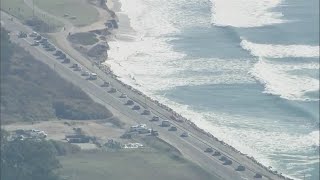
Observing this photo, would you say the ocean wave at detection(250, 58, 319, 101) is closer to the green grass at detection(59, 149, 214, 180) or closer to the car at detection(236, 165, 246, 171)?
the car at detection(236, 165, 246, 171)

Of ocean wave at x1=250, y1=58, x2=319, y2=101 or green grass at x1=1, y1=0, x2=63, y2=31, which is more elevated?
green grass at x1=1, y1=0, x2=63, y2=31

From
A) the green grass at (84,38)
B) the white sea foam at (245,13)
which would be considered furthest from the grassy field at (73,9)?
the white sea foam at (245,13)

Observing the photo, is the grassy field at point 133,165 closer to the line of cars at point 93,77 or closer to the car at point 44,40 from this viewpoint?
the line of cars at point 93,77

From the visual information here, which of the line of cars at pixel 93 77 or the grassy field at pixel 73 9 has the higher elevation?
the grassy field at pixel 73 9

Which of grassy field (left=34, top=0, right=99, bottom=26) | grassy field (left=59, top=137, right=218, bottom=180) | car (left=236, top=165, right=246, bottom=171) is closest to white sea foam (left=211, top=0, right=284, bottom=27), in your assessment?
grassy field (left=34, top=0, right=99, bottom=26)

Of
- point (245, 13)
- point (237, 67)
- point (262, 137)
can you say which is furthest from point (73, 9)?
point (262, 137)

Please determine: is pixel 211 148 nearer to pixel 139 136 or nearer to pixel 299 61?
pixel 139 136
